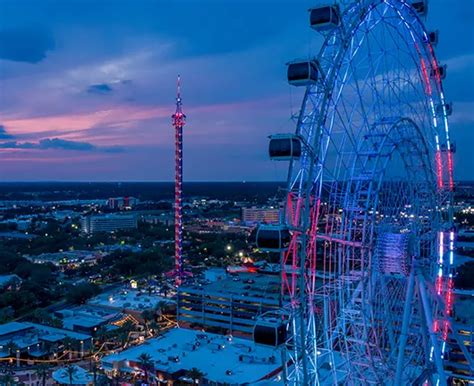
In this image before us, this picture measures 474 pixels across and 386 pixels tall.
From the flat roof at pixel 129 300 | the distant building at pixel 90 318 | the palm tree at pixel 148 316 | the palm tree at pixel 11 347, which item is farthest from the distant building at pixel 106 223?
the palm tree at pixel 11 347

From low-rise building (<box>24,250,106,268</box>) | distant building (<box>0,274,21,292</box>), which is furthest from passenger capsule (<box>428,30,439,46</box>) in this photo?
low-rise building (<box>24,250,106,268</box>)

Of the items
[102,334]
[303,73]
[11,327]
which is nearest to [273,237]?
[303,73]

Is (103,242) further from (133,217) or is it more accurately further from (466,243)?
(466,243)

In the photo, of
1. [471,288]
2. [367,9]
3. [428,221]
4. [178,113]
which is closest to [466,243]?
[471,288]

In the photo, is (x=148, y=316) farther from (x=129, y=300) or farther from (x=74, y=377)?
(x=74, y=377)

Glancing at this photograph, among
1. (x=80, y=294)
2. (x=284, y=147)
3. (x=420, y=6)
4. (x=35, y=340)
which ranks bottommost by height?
(x=35, y=340)

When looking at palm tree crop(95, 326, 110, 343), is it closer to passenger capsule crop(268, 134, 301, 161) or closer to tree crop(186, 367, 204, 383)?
tree crop(186, 367, 204, 383)
